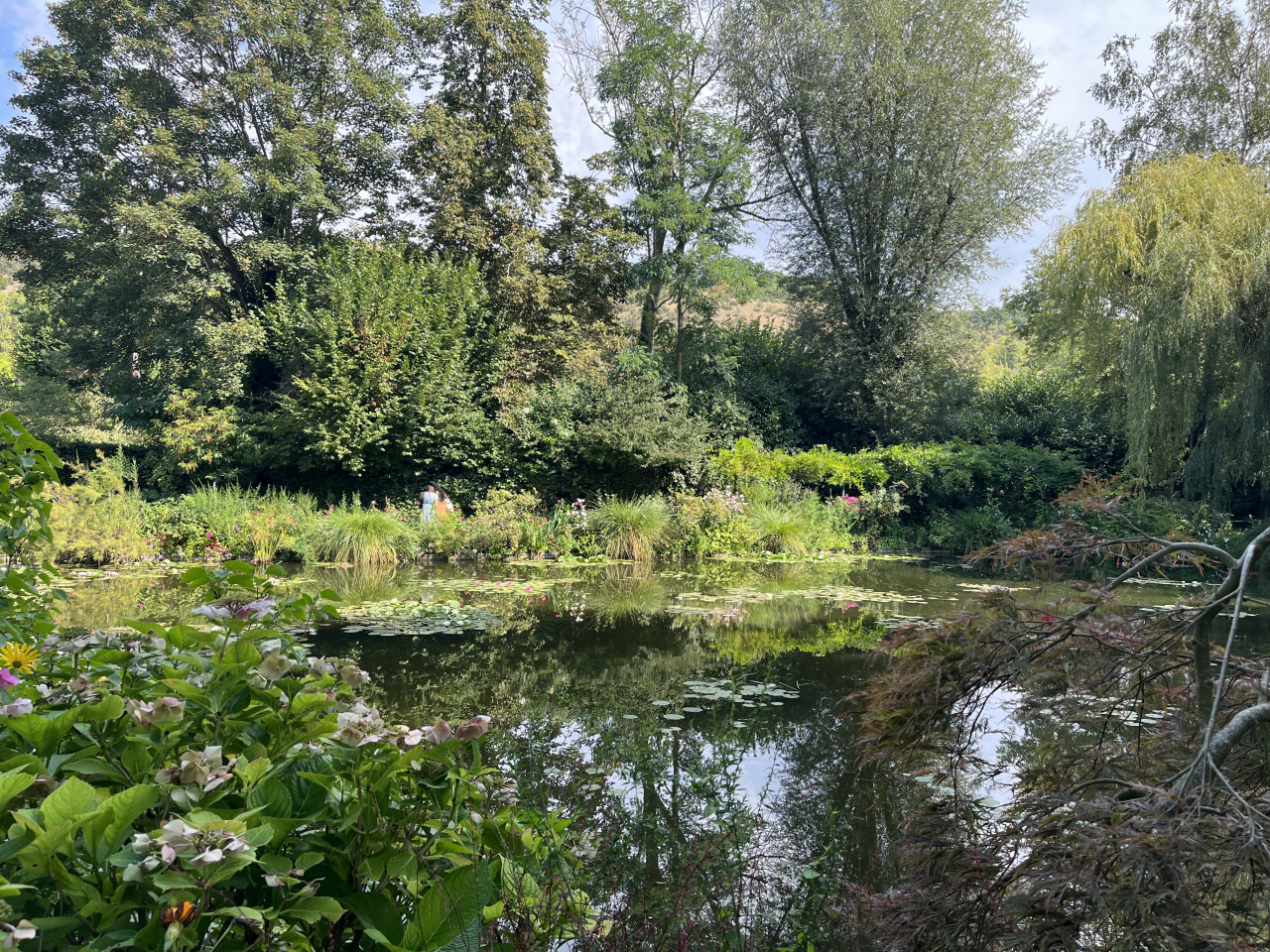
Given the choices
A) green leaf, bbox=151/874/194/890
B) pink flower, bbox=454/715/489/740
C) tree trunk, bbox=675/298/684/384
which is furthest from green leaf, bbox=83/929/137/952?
tree trunk, bbox=675/298/684/384

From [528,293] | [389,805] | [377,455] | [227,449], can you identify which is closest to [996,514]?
[528,293]

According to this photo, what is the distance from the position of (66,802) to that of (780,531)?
11.7m

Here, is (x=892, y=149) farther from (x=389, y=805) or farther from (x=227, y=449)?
(x=389, y=805)

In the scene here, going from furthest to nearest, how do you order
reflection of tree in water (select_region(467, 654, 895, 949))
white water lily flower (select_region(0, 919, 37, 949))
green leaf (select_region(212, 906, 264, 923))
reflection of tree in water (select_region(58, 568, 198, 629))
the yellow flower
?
1. reflection of tree in water (select_region(58, 568, 198, 629))
2. reflection of tree in water (select_region(467, 654, 895, 949))
3. the yellow flower
4. green leaf (select_region(212, 906, 264, 923))
5. white water lily flower (select_region(0, 919, 37, 949))

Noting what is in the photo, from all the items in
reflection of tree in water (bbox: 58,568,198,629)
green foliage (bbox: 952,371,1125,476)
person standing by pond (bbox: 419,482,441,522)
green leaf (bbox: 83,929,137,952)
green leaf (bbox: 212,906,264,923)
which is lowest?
reflection of tree in water (bbox: 58,568,198,629)

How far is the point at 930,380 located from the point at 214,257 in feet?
54.7

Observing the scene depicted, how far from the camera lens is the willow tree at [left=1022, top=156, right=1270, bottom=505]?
35.9 ft

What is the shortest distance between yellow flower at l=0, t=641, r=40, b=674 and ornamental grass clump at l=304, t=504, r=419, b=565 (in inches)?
368

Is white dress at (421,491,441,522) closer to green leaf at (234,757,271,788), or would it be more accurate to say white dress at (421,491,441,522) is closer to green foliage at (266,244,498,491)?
green foliage at (266,244,498,491)

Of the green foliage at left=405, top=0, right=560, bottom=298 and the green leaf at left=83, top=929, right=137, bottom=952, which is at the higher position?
the green foliage at left=405, top=0, right=560, bottom=298

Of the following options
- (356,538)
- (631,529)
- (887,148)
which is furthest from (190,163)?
(887,148)

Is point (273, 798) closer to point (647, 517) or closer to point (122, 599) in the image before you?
point (122, 599)

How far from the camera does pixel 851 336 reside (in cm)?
1712

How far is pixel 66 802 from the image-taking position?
0.92 meters
